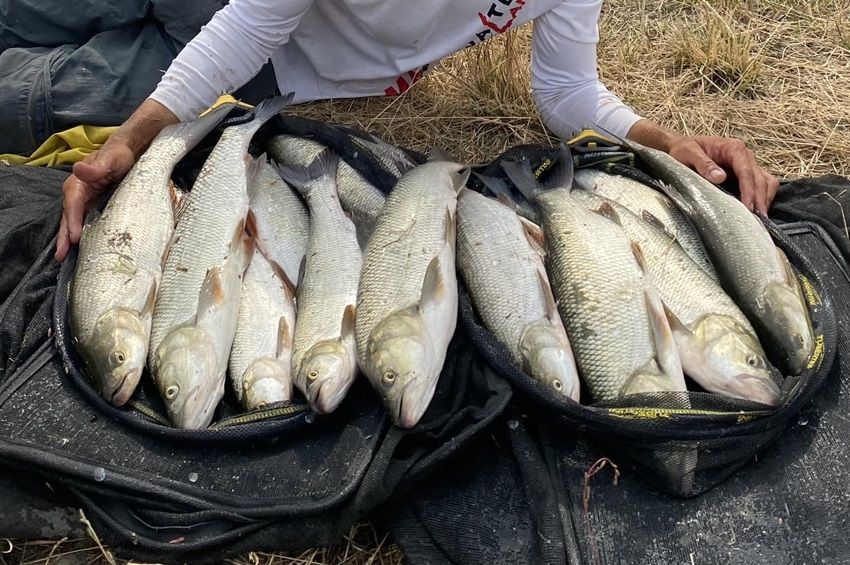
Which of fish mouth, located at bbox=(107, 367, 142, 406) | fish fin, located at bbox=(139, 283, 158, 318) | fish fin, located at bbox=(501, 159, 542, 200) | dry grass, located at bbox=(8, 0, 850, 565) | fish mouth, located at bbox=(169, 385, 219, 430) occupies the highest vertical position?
fish fin, located at bbox=(501, 159, 542, 200)

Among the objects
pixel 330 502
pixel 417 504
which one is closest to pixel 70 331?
pixel 330 502

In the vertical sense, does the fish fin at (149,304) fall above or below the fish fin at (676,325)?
below

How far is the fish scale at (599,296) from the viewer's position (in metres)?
1.97

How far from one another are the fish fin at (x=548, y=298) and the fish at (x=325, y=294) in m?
0.57

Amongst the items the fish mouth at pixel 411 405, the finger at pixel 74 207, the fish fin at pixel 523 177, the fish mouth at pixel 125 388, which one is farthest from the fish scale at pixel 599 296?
the finger at pixel 74 207

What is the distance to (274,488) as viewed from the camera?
1.83 meters

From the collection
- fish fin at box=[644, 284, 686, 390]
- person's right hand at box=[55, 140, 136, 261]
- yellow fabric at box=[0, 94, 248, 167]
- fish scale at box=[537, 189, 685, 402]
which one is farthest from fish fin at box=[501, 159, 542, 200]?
yellow fabric at box=[0, 94, 248, 167]

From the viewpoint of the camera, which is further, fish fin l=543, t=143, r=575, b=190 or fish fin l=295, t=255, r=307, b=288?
fish fin l=543, t=143, r=575, b=190

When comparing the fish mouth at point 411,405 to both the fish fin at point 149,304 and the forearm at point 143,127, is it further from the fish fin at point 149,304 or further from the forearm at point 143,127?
the forearm at point 143,127

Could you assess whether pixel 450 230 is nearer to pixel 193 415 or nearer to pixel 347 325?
pixel 347 325

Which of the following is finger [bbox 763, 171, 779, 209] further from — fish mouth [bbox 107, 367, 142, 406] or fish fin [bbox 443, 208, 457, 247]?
fish mouth [bbox 107, 367, 142, 406]

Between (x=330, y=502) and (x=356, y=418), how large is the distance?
0.88ft

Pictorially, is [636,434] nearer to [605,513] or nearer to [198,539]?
[605,513]

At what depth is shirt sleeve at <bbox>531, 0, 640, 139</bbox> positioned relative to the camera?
3047mm
